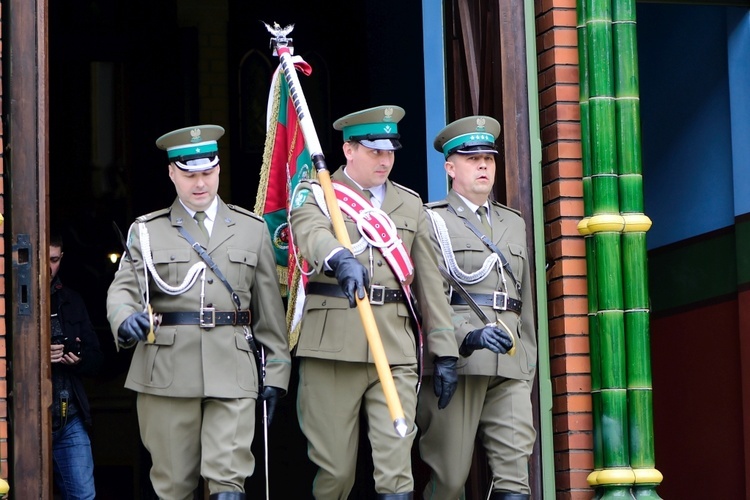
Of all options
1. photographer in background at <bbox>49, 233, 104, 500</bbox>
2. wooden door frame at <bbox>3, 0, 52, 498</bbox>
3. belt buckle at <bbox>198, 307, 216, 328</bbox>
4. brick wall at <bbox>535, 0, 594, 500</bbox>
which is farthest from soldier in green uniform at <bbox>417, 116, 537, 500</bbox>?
photographer in background at <bbox>49, 233, 104, 500</bbox>

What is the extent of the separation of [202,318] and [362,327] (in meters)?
0.66

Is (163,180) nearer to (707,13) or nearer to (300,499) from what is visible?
(300,499)

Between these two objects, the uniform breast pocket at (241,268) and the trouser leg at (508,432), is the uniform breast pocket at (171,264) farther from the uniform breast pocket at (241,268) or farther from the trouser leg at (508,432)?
the trouser leg at (508,432)

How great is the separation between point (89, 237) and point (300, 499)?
9.83 feet

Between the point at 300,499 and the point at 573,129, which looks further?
the point at 300,499

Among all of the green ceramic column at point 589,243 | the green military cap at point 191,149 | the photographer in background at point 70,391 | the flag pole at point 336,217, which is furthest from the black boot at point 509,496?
the photographer in background at point 70,391

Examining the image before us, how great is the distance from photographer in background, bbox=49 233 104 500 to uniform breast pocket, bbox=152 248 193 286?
4.59ft

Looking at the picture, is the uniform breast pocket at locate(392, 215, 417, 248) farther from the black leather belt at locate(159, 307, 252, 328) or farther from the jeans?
the jeans

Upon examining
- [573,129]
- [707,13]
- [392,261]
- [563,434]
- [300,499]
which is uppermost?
[707,13]

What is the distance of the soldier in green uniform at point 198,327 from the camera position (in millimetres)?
6293

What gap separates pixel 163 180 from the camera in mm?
12508

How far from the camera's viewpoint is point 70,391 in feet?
25.3

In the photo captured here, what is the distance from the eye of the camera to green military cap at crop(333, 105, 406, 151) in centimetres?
662

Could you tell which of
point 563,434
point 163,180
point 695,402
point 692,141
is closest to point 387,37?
point 163,180
